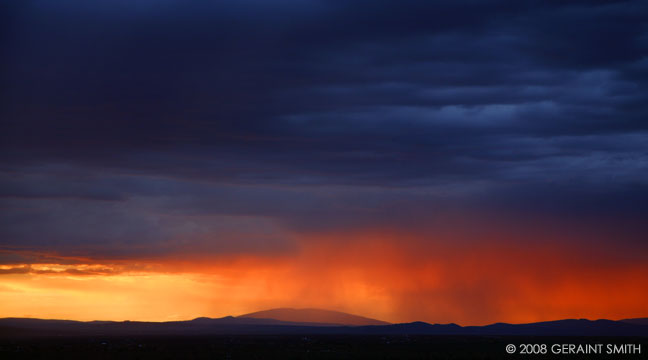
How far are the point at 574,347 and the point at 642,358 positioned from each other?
26832 mm

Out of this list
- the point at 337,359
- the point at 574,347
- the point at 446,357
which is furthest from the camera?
the point at 574,347

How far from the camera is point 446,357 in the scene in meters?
75.6

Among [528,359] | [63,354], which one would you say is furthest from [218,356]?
[528,359]

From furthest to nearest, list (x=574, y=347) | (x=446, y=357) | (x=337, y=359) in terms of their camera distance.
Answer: (x=574, y=347) → (x=446, y=357) → (x=337, y=359)

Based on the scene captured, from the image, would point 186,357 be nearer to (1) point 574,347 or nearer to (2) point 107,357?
(2) point 107,357

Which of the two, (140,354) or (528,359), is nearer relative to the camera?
(528,359)

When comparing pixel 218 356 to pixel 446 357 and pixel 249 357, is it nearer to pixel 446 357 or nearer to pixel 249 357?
pixel 249 357

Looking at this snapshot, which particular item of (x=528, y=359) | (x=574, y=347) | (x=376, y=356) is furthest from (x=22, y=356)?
(x=574, y=347)

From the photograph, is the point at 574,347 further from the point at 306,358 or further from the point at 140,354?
the point at 140,354

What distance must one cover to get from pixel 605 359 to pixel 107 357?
45662 millimetres

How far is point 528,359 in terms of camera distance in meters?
71.3

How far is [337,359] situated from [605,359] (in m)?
24.7

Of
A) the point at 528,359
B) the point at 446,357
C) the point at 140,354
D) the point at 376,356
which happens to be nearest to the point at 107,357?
the point at 140,354

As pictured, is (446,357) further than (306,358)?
Yes
